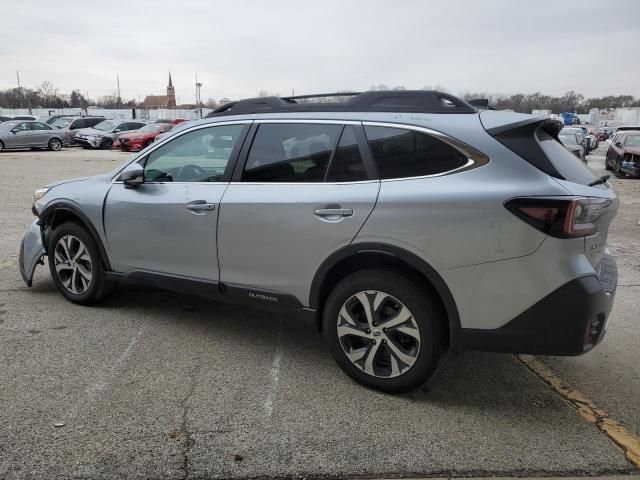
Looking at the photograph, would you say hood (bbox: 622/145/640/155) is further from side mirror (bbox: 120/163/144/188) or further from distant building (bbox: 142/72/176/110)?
distant building (bbox: 142/72/176/110)

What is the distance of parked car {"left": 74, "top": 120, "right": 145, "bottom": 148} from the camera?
29.0 meters

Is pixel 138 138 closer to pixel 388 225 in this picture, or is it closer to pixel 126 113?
pixel 388 225

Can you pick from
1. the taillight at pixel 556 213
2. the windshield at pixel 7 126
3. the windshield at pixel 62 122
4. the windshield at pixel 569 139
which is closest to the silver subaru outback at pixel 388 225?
the taillight at pixel 556 213

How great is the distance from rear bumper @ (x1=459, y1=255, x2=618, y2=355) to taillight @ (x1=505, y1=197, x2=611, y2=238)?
0.27 metres

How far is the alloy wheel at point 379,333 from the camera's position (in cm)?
322

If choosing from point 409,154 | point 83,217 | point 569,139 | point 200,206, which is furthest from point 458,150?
point 569,139

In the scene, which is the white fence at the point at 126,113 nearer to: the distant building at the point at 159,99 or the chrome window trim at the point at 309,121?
the distant building at the point at 159,99

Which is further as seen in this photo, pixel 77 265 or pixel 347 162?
pixel 77 265

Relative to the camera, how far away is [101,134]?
29.1m

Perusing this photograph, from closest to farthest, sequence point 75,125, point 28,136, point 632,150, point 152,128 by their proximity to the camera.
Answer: point 632,150
point 28,136
point 152,128
point 75,125

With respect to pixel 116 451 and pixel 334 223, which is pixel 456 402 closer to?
pixel 334 223

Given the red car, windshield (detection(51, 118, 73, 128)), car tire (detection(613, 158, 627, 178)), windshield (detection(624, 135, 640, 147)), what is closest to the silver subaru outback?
car tire (detection(613, 158, 627, 178))

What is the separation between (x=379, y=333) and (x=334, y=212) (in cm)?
79

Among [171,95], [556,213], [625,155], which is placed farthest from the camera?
[171,95]
